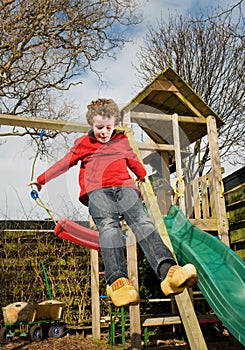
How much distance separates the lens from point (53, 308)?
23.4 ft

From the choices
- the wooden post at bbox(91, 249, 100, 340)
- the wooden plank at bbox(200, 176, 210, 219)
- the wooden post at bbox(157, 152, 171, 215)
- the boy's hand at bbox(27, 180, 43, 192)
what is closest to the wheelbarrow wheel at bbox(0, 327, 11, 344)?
the wooden post at bbox(91, 249, 100, 340)

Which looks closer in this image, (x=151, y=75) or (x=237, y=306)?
(x=237, y=306)

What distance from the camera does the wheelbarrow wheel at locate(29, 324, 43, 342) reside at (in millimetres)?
6836

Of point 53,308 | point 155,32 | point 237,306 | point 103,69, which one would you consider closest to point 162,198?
point 53,308

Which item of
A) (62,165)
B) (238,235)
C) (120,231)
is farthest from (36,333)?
(120,231)

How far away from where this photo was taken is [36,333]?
691 centimetres

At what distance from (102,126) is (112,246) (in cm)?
82

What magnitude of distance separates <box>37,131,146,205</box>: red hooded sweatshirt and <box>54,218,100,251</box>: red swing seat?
0.66 meters

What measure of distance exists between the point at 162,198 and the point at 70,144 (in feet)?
13.5

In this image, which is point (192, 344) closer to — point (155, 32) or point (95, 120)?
point (95, 120)

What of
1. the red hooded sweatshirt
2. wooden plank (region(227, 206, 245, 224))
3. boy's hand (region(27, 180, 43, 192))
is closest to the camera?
the red hooded sweatshirt

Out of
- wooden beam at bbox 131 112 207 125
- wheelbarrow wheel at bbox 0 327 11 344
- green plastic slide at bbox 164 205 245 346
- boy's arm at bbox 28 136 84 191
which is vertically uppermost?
wooden beam at bbox 131 112 207 125

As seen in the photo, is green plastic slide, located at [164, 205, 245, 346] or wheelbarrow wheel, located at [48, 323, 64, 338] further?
wheelbarrow wheel, located at [48, 323, 64, 338]

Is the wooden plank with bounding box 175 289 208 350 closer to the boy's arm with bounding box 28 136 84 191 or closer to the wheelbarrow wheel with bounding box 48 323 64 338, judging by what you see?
the boy's arm with bounding box 28 136 84 191
